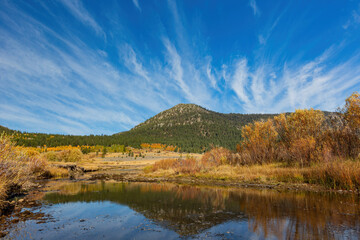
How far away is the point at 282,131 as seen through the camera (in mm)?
25500

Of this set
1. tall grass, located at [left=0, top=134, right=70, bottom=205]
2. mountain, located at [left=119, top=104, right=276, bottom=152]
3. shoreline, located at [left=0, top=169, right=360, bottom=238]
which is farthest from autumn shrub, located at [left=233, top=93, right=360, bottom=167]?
mountain, located at [left=119, top=104, right=276, bottom=152]

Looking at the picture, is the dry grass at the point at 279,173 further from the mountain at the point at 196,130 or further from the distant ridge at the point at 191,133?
the mountain at the point at 196,130

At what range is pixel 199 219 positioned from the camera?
8617mm

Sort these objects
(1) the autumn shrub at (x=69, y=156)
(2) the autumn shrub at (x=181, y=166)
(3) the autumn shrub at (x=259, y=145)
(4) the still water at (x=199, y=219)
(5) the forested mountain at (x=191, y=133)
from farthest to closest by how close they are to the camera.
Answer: (5) the forested mountain at (x=191, y=133) → (1) the autumn shrub at (x=69, y=156) → (2) the autumn shrub at (x=181, y=166) → (3) the autumn shrub at (x=259, y=145) → (4) the still water at (x=199, y=219)

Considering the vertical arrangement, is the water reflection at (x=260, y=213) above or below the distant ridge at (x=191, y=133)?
below

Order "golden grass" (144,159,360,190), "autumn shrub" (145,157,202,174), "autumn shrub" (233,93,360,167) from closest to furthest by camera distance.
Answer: "golden grass" (144,159,360,190) < "autumn shrub" (233,93,360,167) < "autumn shrub" (145,157,202,174)

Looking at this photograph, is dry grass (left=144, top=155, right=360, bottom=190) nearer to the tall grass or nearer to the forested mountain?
the tall grass

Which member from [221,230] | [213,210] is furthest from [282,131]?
[221,230]

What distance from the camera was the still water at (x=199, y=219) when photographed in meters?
6.84

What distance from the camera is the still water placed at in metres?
6.84

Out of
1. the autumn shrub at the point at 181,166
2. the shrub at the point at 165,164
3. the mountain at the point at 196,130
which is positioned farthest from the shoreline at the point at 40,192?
the mountain at the point at 196,130

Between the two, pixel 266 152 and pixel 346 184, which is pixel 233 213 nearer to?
pixel 346 184

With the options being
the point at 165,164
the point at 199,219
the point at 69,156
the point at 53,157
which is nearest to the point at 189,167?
the point at 165,164

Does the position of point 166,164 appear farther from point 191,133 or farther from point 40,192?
point 191,133
